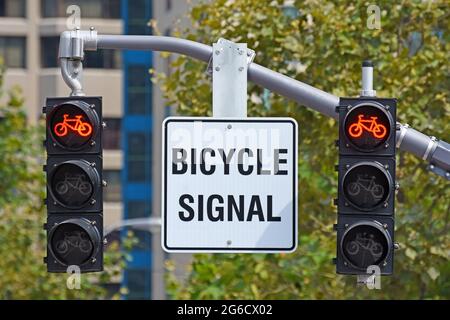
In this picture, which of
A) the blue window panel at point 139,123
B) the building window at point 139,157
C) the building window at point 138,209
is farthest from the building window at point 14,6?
the building window at point 138,209

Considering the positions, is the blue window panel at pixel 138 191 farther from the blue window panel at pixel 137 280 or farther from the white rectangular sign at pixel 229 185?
the white rectangular sign at pixel 229 185

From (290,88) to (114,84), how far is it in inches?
3368

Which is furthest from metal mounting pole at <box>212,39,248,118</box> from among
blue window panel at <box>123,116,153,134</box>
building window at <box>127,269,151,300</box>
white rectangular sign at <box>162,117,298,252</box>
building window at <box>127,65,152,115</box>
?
blue window panel at <box>123,116,153,134</box>

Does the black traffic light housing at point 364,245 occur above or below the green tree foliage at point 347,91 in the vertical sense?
below

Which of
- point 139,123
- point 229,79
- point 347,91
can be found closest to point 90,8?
point 139,123

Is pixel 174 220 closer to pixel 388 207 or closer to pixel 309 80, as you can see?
pixel 388 207

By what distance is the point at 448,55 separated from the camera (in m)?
25.5

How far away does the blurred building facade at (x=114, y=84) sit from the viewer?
92.6m

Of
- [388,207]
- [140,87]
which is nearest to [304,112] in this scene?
[388,207]

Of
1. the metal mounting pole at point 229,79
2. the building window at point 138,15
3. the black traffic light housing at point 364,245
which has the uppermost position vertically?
the building window at point 138,15

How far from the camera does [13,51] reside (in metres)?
97.4

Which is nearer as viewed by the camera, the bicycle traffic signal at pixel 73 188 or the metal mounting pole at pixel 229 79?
the bicycle traffic signal at pixel 73 188

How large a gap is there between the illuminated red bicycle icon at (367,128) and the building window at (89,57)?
275ft

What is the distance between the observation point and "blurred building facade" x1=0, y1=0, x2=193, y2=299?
9256 cm
